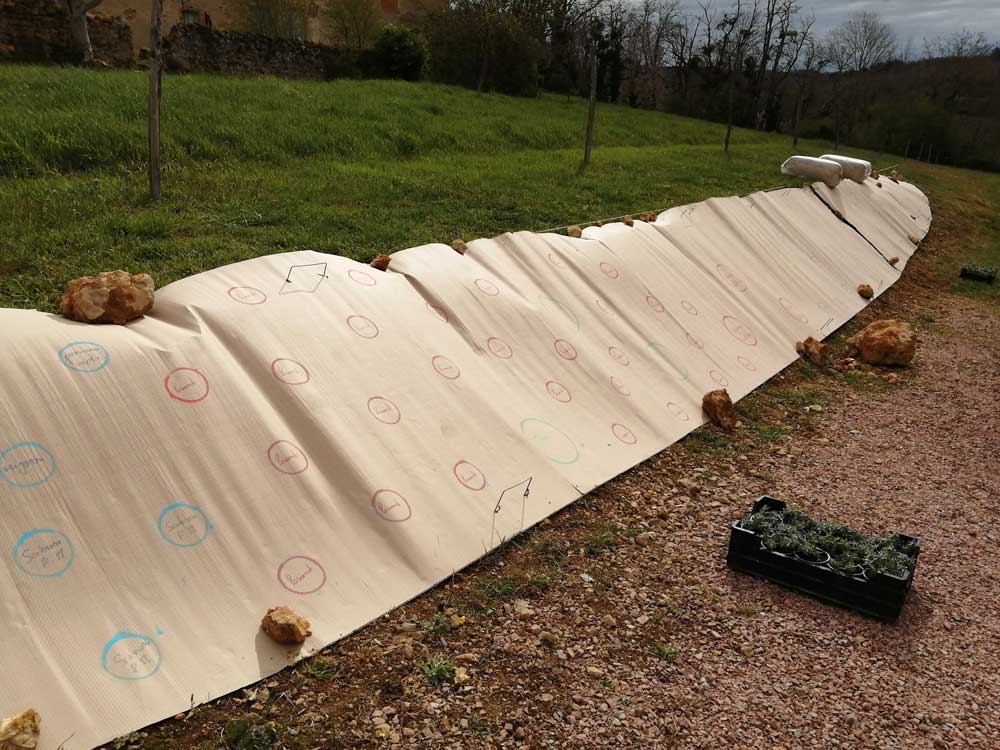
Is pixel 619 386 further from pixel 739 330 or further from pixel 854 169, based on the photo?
pixel 854 169

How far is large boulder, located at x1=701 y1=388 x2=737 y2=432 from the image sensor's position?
5770 millimetres

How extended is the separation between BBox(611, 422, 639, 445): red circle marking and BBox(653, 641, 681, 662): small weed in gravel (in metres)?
1.93

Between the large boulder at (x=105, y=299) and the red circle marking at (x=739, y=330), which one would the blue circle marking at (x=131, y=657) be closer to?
the large boulder at (x=105, y=299)

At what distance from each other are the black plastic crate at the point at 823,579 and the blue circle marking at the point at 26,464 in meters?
3.35

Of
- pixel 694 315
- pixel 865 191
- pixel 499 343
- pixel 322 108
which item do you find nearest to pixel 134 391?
pixel 499 343

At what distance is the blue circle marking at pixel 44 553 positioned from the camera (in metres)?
2.89

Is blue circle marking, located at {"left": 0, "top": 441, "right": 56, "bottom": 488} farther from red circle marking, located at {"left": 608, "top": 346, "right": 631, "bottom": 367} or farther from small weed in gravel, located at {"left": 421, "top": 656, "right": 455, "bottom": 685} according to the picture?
red circle marking, located at {"left": 608, "top": 346, "right": 631, "bottom": 367}

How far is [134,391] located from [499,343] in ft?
8.27

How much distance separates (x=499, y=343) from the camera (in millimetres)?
5297

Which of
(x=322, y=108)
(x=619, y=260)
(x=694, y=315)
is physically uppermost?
(x=322, y=108)

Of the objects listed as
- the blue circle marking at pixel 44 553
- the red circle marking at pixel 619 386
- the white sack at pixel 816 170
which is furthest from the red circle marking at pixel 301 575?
the white sack at pixel 816 170

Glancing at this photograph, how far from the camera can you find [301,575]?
3383 mm

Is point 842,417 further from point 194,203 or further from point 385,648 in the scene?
point 194,203

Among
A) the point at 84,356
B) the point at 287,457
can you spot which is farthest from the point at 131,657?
the point at 84,356
